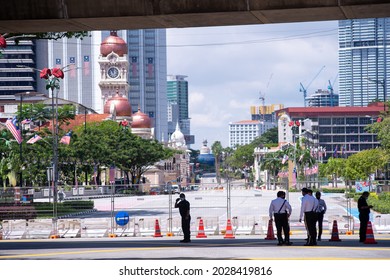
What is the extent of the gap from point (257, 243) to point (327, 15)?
30.2 feet

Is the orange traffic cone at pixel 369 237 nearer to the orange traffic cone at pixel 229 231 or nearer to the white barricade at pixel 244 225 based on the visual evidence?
the orange traffic cone at pixel 229 231

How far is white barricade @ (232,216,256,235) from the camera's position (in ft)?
124

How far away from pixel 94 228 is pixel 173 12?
678 inches

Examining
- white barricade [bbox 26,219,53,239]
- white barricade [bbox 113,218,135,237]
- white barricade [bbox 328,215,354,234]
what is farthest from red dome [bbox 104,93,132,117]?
white barricade [bbox 328,215,354,234]

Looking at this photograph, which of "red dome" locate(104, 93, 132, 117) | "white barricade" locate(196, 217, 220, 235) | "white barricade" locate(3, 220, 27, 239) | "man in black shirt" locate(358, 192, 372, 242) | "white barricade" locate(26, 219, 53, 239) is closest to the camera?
"man in black shirt" locate(358, 192, 372, 242)

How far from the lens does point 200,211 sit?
43688 millimetres

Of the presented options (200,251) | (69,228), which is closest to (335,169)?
(69,228)

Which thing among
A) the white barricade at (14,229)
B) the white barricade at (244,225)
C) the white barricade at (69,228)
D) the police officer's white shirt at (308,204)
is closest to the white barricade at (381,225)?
the white barricade at (244,225)

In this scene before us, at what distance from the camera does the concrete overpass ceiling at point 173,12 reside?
22.9 m

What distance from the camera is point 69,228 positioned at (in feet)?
128

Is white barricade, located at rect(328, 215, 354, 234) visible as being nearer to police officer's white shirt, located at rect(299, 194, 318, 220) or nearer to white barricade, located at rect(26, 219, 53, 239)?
police officer's white shirt, located at rect(299, 194, 318, 220)

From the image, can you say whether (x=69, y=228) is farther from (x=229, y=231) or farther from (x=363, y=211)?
(x=363, y=211)

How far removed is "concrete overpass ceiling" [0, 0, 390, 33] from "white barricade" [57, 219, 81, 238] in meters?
15.0
